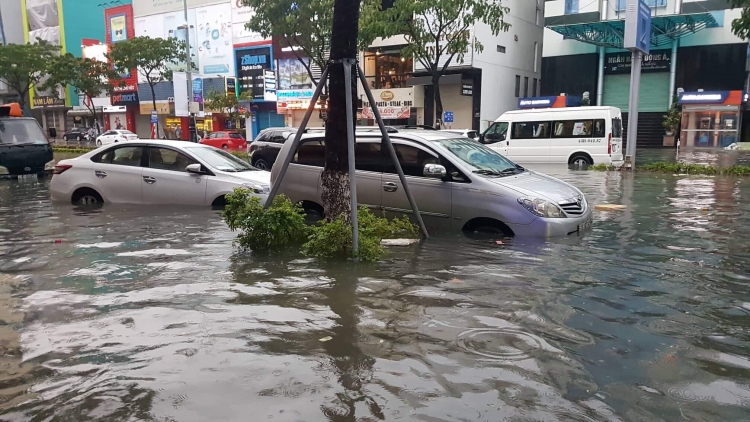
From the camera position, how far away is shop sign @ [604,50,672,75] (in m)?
36.1

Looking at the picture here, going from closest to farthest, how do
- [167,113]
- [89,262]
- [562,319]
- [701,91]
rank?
[562,319] → [89,262] → [701,91] → [167,113]

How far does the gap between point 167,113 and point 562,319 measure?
53000 millimetres

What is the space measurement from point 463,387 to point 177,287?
3.36m

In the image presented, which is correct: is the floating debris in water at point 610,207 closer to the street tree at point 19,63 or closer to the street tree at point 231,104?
the street tree at point 19,63

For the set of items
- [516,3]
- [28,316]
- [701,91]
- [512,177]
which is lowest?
[28,316]

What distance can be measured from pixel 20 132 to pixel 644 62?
113ft

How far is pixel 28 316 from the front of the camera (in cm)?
505

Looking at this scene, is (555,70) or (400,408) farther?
(555,70)

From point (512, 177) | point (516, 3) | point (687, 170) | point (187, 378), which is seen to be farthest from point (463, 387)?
point (516, 3)

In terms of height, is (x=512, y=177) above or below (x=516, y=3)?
below

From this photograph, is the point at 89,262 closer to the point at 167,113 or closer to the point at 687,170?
the point at 687,170

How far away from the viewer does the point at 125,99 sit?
56562 mm

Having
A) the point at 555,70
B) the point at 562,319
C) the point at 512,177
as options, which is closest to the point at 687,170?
the point at 512,177

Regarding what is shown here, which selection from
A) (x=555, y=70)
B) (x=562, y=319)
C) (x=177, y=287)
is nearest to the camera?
(x=562, y=319)
